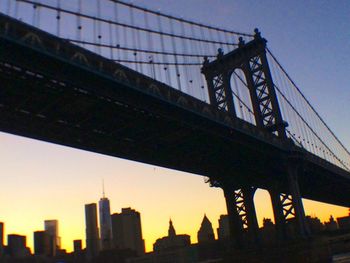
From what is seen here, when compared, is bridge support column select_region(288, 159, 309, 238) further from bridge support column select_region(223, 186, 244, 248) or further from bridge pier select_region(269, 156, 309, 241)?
bridge support column select_region(223, 186, 244, 248)

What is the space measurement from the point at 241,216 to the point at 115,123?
75.7ft

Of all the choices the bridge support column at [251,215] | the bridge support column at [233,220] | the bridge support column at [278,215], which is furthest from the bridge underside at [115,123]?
the bridge support column at [233,220]

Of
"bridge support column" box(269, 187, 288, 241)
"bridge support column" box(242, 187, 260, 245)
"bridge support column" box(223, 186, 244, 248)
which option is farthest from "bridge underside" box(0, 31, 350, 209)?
"bridge support column" box(223, 186, 244, 248)

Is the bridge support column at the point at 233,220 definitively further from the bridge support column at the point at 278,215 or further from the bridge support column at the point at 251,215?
the bridge support column at the point at 278,215

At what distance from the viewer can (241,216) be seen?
161 feet

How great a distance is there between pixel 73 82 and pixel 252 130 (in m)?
22.1

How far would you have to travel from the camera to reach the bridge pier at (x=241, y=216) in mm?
47375

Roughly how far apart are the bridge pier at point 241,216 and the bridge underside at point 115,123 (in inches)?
56.8

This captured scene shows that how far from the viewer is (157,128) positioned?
1332 inches

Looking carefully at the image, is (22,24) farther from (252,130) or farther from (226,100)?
(226,100)

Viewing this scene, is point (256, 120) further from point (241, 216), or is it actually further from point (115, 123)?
point (115, 123)

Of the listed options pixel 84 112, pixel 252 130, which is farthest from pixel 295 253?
pixel 84 112

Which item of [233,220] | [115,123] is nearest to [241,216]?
[233,220]

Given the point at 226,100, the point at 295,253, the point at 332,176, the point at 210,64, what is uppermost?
the point at 210,64
